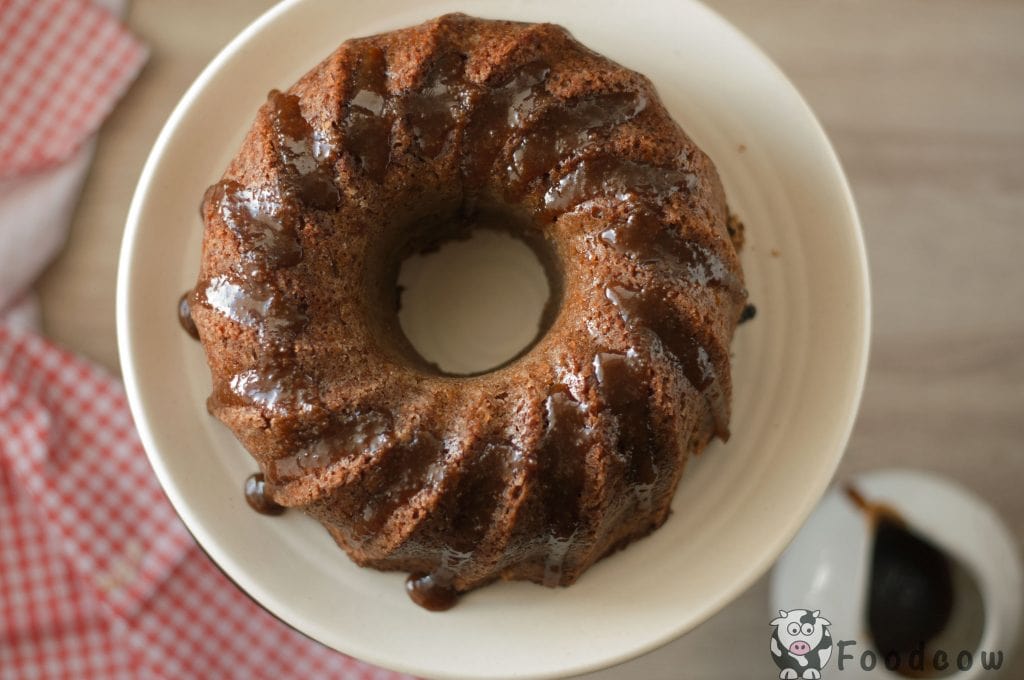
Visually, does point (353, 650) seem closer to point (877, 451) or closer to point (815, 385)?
point (815, 385)

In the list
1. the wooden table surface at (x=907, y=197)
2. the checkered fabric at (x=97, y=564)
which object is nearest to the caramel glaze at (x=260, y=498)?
the checkered fabric at (x=97, y=564)

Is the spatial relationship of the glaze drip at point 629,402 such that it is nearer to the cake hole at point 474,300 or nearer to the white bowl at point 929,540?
the cake hole at point 474,300

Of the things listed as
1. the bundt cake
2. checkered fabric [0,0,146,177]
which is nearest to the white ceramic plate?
the bundt cake

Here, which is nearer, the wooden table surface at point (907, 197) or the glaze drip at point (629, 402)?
the glaze drip at point (629, 402)

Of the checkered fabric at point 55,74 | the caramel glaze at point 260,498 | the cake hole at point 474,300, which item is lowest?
the caramel glaze at point 260,498

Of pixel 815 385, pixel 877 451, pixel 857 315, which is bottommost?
pixel 877 451

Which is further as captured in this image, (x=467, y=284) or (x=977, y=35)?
(x=977, y=35)

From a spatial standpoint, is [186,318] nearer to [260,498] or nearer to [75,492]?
[260,498]

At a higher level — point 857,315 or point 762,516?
point 857,315

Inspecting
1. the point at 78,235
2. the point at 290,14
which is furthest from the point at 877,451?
the point at 78,235
